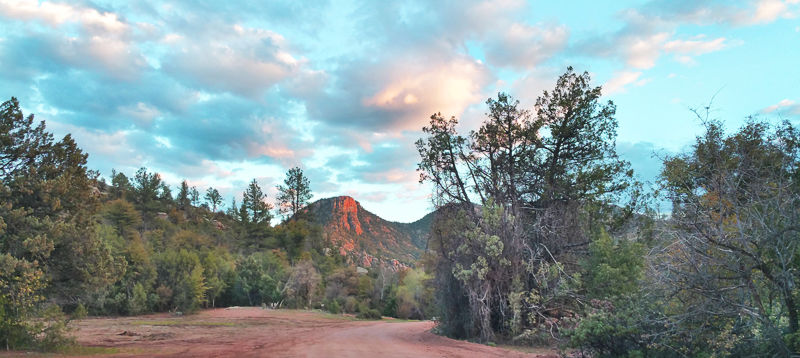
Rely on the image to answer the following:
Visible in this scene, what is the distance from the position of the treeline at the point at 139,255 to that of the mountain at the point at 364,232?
91.5ft

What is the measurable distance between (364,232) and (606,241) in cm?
10634

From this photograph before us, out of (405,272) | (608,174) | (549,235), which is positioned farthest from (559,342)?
(405,272)

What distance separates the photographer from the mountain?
347ft

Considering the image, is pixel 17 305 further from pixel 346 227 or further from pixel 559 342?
pixel 346 227

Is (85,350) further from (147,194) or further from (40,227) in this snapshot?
(147,194)

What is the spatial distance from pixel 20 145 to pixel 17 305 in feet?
20.6

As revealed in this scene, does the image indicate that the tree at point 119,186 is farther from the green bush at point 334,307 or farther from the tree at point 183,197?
the green bush at point 334,307

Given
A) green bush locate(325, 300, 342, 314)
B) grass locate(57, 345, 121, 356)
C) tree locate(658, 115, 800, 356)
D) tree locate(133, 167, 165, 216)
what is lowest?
green bush locate(325, 300, 342, 314)

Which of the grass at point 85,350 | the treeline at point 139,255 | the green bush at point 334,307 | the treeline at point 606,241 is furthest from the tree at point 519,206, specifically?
the green bush at point 334,307

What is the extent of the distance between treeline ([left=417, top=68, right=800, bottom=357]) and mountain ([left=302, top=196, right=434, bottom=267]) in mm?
76798

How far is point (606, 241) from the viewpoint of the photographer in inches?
607

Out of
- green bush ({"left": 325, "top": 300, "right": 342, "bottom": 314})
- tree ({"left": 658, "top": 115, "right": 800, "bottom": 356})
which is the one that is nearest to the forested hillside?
tree ({"left": 658, "top": 115, "right": 800, "bottom": 356})

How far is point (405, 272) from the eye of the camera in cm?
5878

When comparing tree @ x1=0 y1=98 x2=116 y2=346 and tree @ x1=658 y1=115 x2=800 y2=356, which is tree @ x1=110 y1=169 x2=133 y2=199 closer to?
tree @ x1=0 y1=98 x2=116 y2=346
